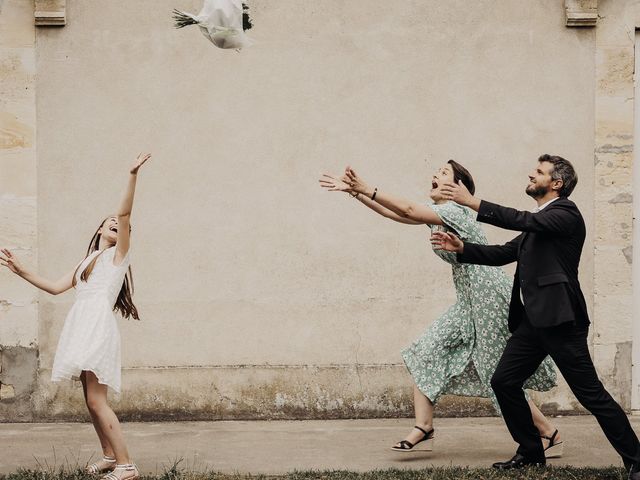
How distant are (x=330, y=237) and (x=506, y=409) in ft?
8.04

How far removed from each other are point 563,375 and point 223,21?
9.03 feet

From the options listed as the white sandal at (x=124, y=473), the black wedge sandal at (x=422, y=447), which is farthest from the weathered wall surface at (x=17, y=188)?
the black wedge sandal at (x=422, y=447)

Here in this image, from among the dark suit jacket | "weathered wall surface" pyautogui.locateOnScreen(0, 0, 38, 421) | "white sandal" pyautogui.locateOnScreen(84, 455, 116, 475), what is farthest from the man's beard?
"weathered wall surface" pyautogui.locateOnScreen(0, 0, 38, 421)

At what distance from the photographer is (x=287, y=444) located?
6898 mm

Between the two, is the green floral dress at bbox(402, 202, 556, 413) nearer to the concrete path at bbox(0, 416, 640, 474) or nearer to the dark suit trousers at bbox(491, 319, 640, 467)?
the dark suit trousers at bbox(491, 319, 640, 467)

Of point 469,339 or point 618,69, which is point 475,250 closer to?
point 469,339

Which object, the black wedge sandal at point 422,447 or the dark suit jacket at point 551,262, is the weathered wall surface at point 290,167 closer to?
the black wedge sandal at point 422,447

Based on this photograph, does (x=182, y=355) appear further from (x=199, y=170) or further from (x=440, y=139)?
(x=440, y=139)

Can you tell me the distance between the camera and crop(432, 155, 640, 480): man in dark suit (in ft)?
18.2

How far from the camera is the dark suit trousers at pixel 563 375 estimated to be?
5.56 meters

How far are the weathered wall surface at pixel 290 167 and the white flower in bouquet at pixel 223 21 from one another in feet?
7.39

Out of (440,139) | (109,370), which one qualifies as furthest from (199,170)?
(109,370)

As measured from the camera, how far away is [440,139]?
787 centimetres

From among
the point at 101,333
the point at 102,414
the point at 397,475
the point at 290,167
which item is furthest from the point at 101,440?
the point at 290,167
